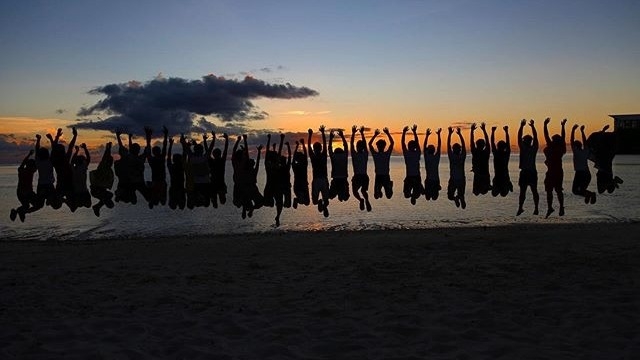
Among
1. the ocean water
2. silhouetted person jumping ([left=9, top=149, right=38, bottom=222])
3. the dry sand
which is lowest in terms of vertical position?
the ocean water

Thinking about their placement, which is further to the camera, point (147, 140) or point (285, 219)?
point (285, 219)

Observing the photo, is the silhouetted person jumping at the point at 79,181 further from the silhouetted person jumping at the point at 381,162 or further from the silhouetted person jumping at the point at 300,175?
the silhouetted person jumping at the point at 381,162

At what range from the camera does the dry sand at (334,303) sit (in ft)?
31.6

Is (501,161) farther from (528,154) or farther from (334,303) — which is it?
(334,303)

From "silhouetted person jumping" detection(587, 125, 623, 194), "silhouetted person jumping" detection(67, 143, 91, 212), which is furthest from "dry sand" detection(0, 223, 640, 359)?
"silhouetted person jumping" detection(587, 125, 623, 194)

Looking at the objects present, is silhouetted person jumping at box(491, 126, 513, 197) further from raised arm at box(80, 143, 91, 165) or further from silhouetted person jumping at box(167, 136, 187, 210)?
raised arm at box(80, 143, 91, 165)

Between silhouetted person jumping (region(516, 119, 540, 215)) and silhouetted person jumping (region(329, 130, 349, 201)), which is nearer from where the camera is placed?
silhouetted person jumping (region(516, 119, 540, 215))

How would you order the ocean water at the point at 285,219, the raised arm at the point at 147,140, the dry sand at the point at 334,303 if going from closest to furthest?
the dry sand at the point at 334,303 < the raised arm at the point at 147,140 < the ocean water at the point at 285,219

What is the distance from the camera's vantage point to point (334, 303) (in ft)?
41.3

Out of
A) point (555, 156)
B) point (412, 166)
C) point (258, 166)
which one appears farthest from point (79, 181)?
point (555, 156)

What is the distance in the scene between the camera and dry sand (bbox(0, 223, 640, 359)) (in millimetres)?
9617

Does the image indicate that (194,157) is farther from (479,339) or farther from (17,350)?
(479,339)

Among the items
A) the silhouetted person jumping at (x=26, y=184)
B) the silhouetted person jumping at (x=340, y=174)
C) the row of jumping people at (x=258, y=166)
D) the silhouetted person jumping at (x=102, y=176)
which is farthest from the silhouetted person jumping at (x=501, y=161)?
the silhouetted person jumping at (x=26, y=184)

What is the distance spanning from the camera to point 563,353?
9.11 meters
